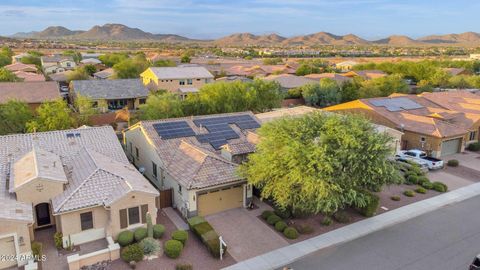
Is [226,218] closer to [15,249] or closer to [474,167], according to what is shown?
[15,249]

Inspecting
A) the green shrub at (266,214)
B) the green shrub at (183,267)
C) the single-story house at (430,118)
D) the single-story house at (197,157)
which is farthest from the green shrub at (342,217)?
the single-story house at (430,118)

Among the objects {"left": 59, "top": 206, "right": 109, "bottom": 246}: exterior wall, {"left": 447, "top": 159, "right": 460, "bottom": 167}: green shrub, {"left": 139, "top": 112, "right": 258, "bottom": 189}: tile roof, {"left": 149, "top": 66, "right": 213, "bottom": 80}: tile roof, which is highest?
{"left": 149, "top": 66, "right": 213, "bottom": 80}: tile roof

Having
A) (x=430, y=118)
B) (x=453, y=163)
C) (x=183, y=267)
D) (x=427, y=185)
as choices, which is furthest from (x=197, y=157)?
(x=430, y=118)

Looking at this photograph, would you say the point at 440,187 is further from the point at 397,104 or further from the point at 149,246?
A: the point at 149,246

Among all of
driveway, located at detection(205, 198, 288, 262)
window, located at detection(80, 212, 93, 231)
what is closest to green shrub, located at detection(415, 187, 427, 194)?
driveway, located at detection(205, 198, 288, 262)

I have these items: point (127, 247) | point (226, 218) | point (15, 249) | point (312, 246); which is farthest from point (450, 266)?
point (15, 249)

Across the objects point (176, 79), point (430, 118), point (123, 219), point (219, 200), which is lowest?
point (219, 200)

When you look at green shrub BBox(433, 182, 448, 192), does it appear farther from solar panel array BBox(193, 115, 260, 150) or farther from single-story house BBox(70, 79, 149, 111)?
single-story house BBox(70, 79, 149, 111)
